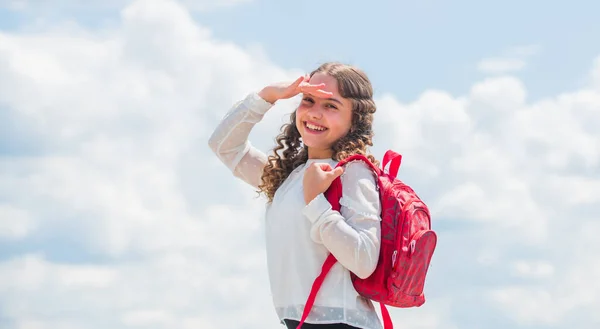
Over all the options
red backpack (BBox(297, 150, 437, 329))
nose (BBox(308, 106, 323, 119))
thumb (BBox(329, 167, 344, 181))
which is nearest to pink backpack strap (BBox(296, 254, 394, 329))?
red backpack (BBox(297, 150, 437, 329))

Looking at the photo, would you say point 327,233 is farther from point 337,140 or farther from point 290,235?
point 337,140

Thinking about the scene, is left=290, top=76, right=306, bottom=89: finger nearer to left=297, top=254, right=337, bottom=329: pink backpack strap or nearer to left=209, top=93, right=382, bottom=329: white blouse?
left=209, top=93, right=382, bottom=329: white blouse

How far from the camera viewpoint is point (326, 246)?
448 centimetres

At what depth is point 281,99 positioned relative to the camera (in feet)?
17.0

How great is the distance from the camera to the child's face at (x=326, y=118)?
4895 mm

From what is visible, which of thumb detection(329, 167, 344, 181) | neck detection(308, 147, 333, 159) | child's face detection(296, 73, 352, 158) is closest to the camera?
thumb detection(329, 167, 344, 181)

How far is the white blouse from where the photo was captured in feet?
14.6

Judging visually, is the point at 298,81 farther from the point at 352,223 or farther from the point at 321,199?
the point at 352,223

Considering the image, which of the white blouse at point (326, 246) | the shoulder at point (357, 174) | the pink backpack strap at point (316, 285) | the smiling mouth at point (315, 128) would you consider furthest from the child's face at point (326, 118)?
the pink backpack strap at point (316, 285)

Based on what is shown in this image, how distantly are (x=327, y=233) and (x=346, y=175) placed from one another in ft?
1.36

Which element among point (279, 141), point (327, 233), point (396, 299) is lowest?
point (396, 299)

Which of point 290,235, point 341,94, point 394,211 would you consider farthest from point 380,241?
point 341,94

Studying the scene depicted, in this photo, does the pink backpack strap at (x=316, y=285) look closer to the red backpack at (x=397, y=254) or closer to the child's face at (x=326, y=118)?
the red backpack at (x=397, y=254)

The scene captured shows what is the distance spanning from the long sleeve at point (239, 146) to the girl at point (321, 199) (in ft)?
0.14
